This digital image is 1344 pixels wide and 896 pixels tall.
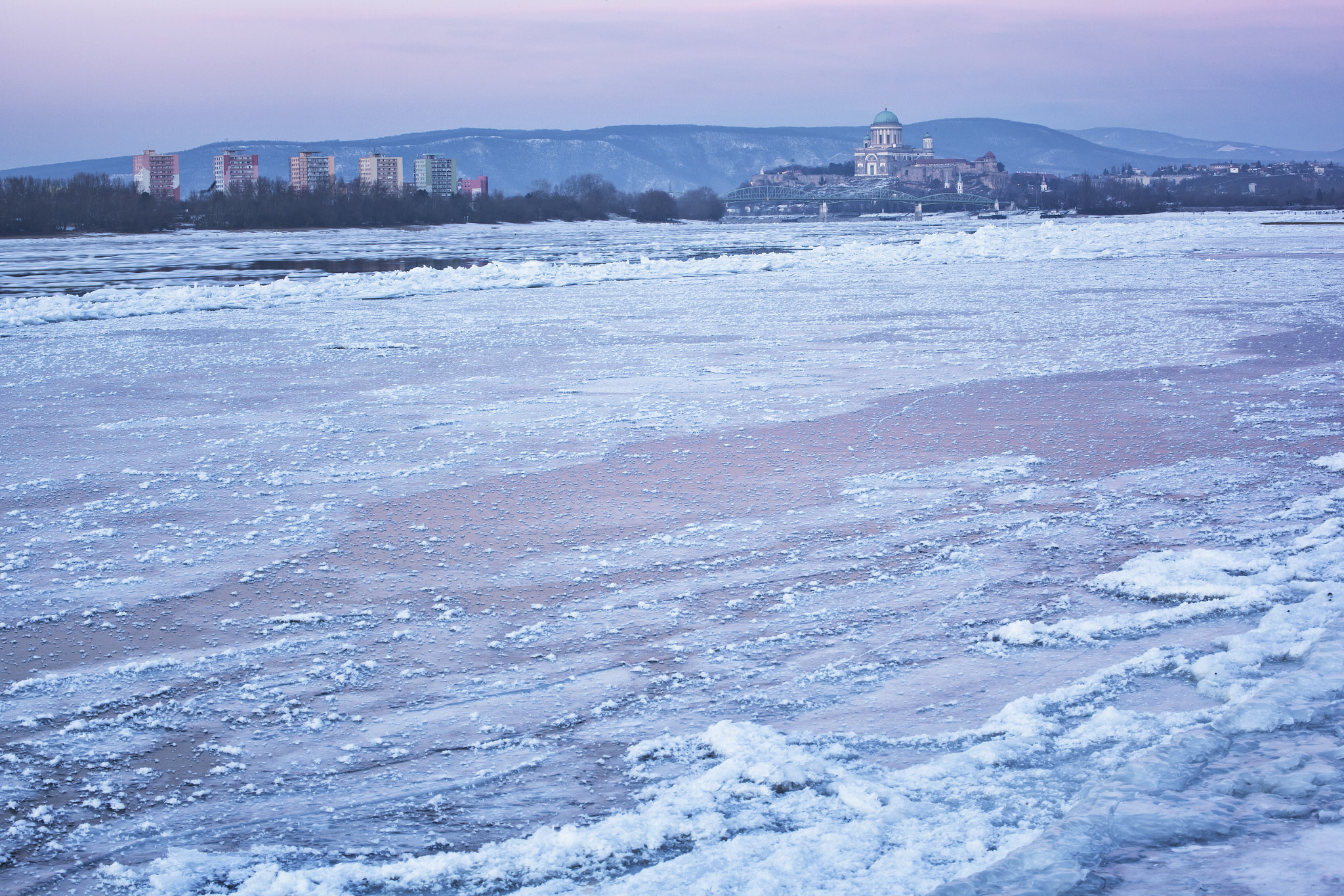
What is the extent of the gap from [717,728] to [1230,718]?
1.30 meters

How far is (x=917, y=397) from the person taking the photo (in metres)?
7.57

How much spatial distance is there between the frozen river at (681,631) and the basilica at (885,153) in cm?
17470

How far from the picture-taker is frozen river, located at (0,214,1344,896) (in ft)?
7.77

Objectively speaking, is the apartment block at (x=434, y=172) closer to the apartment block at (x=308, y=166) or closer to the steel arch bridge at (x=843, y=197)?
the apartment block at (x=308, y=166)

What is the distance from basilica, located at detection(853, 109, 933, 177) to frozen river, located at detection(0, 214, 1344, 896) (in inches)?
6878

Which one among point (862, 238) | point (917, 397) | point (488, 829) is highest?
point (862, 238)

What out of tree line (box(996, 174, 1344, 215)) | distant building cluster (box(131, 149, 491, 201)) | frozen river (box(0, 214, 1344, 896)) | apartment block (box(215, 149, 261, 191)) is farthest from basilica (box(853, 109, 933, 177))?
frozen river (box(0, 214, 1344, 896))

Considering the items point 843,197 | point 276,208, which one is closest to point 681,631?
point 276,208

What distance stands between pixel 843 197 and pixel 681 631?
11903 centimetres

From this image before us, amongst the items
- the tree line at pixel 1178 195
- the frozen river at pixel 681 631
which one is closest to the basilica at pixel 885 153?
the tree line at pixel 1178 195

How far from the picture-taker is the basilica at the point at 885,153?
180 m

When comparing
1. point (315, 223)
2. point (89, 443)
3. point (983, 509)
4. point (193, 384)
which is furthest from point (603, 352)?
point (315, 223)

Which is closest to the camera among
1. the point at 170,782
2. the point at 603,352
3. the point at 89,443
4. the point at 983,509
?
the point at 170,782

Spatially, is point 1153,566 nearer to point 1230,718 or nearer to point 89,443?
point 1230,718
